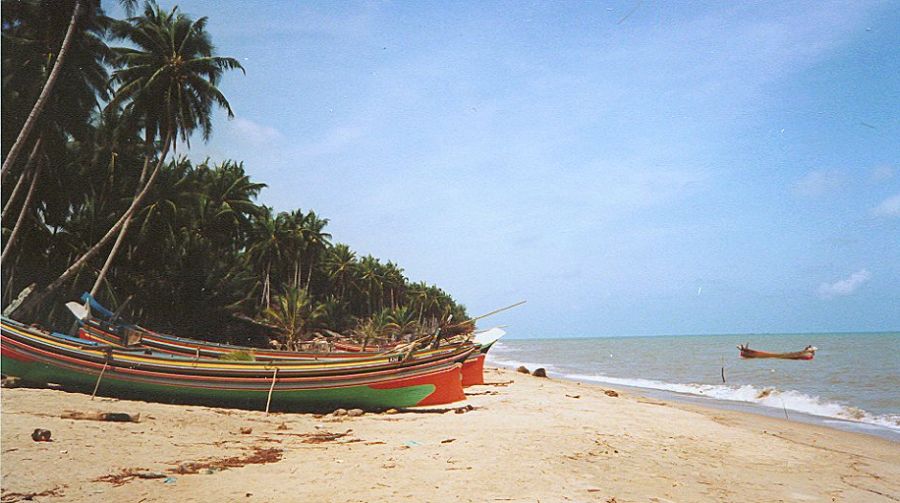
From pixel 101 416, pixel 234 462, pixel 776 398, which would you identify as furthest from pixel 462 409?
pixel 776 398

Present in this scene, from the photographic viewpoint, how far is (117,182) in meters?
27.2

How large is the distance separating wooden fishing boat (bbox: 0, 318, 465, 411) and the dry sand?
0.55 metres

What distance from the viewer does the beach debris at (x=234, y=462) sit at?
5.84 meters

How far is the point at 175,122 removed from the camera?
70.7 feet

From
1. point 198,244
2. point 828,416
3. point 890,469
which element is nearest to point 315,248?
point 198,244

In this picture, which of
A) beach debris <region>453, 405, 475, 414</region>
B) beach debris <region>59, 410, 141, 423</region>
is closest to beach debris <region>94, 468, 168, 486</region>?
beach debris <region>59, 410, 141, 423</region>

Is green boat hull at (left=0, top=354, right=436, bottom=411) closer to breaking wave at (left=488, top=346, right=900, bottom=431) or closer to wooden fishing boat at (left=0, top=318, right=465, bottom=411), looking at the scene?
wooden fishing boat at (left=0, top=318, right=465, bottom=411)

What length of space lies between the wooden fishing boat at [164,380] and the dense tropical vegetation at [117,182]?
2305 millimetres

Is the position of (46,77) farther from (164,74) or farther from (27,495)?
(27,495)

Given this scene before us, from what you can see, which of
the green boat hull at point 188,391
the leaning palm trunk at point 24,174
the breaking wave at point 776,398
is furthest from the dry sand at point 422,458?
the leaning palm trunk at point 24,174

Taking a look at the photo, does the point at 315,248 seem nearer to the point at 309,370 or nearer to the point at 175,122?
the point at 175,122

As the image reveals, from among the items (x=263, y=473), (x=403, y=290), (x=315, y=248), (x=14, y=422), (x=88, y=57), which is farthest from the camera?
(x=403, y=290)

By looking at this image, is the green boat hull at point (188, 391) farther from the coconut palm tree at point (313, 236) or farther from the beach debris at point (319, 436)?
the coconut palm tree at point (313, 236)

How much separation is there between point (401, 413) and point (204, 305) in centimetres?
2471
